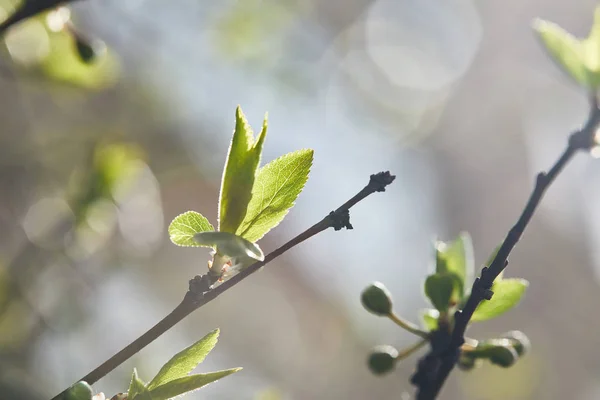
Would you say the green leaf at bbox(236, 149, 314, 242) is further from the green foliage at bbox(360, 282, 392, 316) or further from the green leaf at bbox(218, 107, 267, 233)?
the green foliage at bbox(360, 282, 392, 316)

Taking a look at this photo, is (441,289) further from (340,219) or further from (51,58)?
(51,58)

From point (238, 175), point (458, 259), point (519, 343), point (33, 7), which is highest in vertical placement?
point (33, 7)

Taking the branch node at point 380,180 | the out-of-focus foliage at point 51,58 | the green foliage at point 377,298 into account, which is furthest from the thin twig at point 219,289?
the out-of-focus foliage at point 51,58

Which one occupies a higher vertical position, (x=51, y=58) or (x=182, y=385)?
(x=51, y=58)

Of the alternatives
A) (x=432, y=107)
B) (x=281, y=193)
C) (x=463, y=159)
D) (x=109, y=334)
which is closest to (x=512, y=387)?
(x=109, y=334)

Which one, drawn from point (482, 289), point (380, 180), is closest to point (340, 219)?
point (380, 180)

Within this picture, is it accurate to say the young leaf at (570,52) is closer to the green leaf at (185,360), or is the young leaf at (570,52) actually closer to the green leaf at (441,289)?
the green leaf at (441,289)
